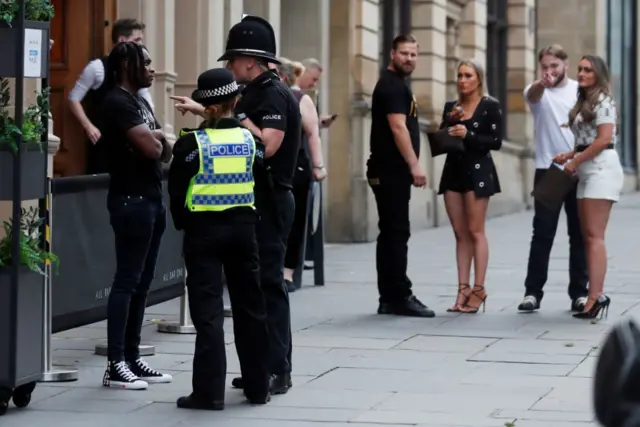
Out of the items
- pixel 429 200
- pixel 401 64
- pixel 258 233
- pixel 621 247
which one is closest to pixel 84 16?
pixel 401 64

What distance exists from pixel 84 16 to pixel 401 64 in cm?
282

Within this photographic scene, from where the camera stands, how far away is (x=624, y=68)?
109 feet

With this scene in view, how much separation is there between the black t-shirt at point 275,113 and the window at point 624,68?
2568 centimetres

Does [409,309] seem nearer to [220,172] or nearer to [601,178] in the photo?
[601,178]

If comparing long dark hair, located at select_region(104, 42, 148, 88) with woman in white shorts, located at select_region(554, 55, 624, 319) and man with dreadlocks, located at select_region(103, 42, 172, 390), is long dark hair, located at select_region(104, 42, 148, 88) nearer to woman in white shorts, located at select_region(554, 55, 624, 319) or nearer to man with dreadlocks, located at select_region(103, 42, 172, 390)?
man with dreadlocks, located at select_region(103, 42, 172, 390)

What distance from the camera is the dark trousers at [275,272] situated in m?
7.08

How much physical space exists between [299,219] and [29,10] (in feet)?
18.7

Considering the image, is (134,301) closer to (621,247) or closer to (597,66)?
(597,66)

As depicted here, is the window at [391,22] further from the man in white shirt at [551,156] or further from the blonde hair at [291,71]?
the man in white shirt at [551,156]

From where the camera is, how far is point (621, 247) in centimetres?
1734

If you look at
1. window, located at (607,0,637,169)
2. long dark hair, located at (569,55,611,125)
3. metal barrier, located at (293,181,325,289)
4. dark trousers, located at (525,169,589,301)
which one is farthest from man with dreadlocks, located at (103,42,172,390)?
window, located at (607,0,637,169)

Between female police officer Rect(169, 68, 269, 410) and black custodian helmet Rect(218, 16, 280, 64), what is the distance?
1.39ft

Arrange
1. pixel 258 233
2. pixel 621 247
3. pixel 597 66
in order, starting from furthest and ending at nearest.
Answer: pixel 621 247
pixel 597 66
pixel 258 233

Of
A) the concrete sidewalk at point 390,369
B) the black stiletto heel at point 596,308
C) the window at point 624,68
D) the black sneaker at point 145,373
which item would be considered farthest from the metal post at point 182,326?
the window at point 624,68
